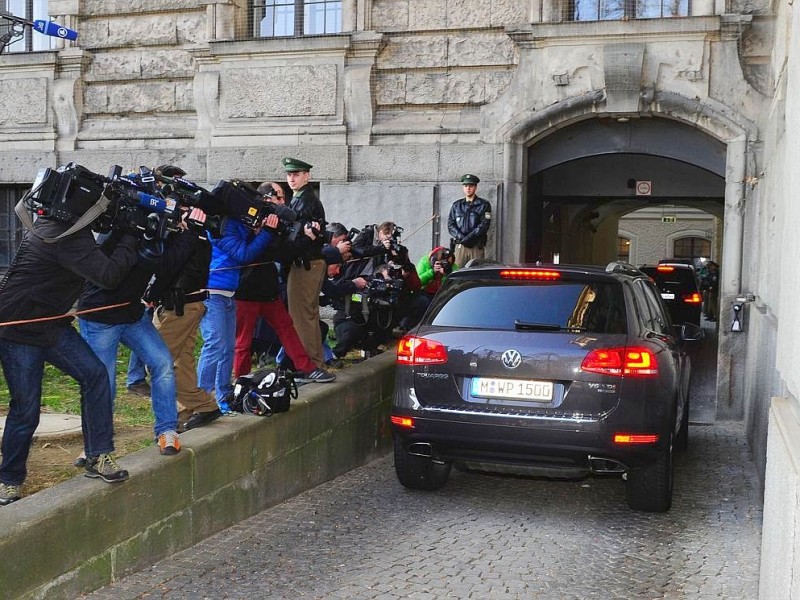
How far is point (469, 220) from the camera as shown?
12281 millimetres

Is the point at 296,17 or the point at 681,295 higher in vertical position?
the point at 296,17

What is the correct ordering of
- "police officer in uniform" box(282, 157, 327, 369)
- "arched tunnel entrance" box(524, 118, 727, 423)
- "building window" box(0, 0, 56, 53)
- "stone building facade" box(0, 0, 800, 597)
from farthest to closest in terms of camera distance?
"building window" box(0, 0, 56, 53), "arched tunnel entrance" box(524, 118, 727, 423), "stone building facade" box(0, 0, 800, 597), "police officer in uniform" box(282, 157, 327, 369)

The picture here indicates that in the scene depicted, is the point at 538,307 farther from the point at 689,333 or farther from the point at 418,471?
the point at 689,333

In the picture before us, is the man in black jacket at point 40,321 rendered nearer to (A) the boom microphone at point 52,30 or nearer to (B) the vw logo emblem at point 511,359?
(B) the vw logo emblem at point 511,359

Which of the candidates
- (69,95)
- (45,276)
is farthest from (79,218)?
(69,95)

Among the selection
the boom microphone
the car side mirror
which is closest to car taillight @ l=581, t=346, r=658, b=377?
the car side mirror

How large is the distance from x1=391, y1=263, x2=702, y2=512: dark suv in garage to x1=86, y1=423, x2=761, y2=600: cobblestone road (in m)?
0.40

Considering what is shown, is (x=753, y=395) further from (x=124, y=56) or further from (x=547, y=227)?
(x=124, y=56)

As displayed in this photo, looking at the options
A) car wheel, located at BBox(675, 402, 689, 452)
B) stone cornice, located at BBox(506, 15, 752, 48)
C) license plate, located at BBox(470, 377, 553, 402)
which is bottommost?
car wheel, located at BBox(675, 402, 689, 452)

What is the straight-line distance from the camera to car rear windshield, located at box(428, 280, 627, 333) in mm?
6598

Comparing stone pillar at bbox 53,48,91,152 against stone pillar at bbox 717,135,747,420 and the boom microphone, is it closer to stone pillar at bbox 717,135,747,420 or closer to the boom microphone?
the boom microphone

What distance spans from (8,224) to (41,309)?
11378 mm

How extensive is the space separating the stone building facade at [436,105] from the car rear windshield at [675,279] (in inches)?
237

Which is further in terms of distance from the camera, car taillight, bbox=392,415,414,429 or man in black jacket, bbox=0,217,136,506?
car taillight, bbox=392,415,414,429
